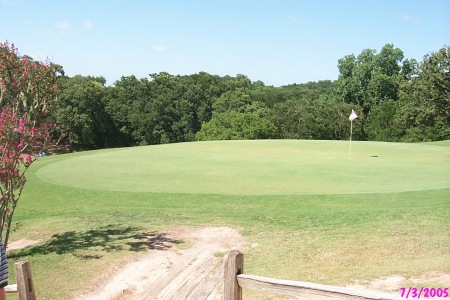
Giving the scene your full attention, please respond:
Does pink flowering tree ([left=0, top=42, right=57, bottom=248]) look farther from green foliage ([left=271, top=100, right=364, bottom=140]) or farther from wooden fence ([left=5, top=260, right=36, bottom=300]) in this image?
green foliage ([left=271, top=100, right=364, bottom=140])

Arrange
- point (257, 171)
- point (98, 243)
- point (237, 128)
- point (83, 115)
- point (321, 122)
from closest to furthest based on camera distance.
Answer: point (98, 243), point (257, 171), point (321, 122), point (83, 115), point (237, 128)

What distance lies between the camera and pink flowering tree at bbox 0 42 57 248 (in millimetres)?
6527

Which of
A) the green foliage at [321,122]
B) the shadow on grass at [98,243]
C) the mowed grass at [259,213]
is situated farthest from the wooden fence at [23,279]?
the green foliage at [321,122]

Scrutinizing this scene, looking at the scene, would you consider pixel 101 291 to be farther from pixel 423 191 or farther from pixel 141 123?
pixel 141 123

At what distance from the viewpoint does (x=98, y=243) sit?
23.6ft

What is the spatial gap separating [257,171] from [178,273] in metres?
7.07

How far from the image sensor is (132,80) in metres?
58.0

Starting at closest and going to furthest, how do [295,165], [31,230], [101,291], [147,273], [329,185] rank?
1. [101,291]
2. [147,273]
3. [31,230]
4. [329,185]
5. [295,165]

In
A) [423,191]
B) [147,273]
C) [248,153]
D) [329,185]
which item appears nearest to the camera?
[147,273]

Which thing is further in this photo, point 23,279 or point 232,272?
point 23,279

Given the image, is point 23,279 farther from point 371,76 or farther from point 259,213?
point 371,76

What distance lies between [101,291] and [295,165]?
9.21 m

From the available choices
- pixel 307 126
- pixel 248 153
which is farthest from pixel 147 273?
pixel 307 126

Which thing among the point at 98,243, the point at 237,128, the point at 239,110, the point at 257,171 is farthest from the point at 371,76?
the point at 98,243
